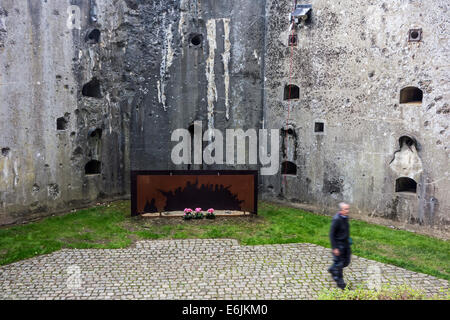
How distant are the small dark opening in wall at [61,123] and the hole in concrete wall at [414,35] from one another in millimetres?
10173

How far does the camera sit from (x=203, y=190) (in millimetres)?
12320

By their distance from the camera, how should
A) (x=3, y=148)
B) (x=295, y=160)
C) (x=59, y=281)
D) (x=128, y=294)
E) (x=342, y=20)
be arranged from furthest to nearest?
1. (x=295, y=160)
2. (x=342, y=20)
3. (x=3, y=148)
4. (x=59, y=281)
5. (x=128, y=294)

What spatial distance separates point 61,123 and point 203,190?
481 centimetres

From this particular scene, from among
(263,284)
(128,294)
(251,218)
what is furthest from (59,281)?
(251,218)

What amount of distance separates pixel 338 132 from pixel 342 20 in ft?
10.9

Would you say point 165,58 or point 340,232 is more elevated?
point 165,58

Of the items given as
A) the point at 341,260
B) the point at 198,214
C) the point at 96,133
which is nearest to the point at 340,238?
the point at 341,260

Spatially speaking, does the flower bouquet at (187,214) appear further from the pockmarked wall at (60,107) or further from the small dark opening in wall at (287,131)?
the small dark opening in wall at (287,131)

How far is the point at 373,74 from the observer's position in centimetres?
1145

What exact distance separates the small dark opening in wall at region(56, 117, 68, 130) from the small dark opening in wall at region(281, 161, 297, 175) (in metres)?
7.18

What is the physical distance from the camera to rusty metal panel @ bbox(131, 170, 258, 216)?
12141 mm

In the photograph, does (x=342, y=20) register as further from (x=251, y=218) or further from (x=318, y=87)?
(x=251, y=218)

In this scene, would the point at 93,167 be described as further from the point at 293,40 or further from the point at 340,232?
the point at 340,232

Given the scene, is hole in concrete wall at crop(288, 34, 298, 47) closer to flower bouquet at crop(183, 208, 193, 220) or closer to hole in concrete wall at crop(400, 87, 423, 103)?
hole in concrete wall at crop(400, 87, 423, 103)
